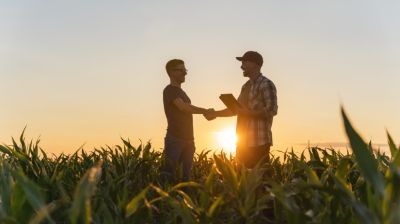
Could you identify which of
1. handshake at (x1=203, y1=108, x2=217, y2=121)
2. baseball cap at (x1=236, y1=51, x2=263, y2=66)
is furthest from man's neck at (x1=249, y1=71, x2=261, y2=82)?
Result: handshake at (x1=203, y1=108, x2=217, y2=121)

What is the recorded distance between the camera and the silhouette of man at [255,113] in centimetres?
596

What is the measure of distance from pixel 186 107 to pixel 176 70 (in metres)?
0.48

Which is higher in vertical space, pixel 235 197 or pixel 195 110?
pixel 195 110

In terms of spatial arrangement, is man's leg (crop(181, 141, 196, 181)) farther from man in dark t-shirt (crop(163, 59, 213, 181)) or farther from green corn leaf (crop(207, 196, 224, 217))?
green corn leaf (crop(207, 196, 224, 217))

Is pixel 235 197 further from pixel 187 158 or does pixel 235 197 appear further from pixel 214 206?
pixel 187 158

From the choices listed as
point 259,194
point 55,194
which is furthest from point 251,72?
point 55,194

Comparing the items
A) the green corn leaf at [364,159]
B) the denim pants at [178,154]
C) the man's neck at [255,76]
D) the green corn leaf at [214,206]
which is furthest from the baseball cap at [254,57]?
the green corn leaf at [364,159]

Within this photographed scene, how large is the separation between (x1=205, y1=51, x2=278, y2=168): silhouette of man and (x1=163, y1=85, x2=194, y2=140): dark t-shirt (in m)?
0.64

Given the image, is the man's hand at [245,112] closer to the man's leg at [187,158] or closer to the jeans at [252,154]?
the jeans at [252,154]

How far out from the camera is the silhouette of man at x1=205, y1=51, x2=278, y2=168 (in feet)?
19.6

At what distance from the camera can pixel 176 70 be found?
6512 millimetres

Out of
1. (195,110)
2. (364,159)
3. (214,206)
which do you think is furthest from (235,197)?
(195,110)

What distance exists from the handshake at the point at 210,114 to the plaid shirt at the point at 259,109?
1.66ft

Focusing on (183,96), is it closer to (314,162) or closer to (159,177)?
(159,177)
